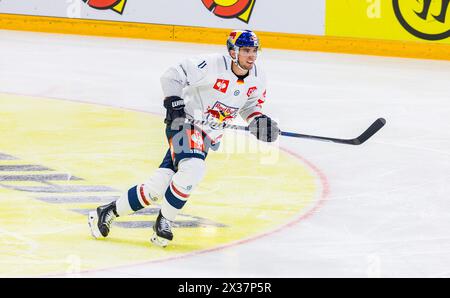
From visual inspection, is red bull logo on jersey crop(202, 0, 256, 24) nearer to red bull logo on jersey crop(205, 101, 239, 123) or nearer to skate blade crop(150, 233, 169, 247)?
red bull logo on jersey crop(205, 101, 239, 123)

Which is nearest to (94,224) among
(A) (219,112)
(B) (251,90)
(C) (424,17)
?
(A) (219,112)

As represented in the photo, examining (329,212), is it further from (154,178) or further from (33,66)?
(33,66)

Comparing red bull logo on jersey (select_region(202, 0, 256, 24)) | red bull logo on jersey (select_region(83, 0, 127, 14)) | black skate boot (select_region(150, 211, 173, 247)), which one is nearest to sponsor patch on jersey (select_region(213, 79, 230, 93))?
black skate boot (select_region(150, 211, 173, 247))

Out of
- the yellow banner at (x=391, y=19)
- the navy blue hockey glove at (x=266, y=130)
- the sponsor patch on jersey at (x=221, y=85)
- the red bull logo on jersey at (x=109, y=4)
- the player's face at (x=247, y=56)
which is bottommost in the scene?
the red bull logo on jersey at (x=109, y=4)

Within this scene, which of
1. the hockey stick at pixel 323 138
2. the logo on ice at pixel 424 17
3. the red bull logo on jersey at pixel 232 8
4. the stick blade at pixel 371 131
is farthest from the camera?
the red bull logo on jersey at pixel 232 8

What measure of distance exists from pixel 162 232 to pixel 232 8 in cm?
822

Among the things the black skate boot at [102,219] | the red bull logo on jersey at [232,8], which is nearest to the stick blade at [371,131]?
the black skate boot at [102,219]

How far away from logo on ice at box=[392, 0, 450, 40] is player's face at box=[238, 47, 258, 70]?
6.89m

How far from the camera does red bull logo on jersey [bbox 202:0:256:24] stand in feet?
47.0

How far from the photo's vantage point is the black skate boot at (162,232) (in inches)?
255

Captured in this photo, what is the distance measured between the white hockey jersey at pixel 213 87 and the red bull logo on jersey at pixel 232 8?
7538mm

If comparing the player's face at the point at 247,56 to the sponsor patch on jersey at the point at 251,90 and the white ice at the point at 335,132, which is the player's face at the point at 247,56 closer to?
Answer: the sponsor patch on jersey at the point at 251,90

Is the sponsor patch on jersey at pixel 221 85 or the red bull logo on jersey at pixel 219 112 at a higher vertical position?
the sponsor patch on jersey at pixel 221 85

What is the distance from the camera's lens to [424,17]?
13297 millimetres
